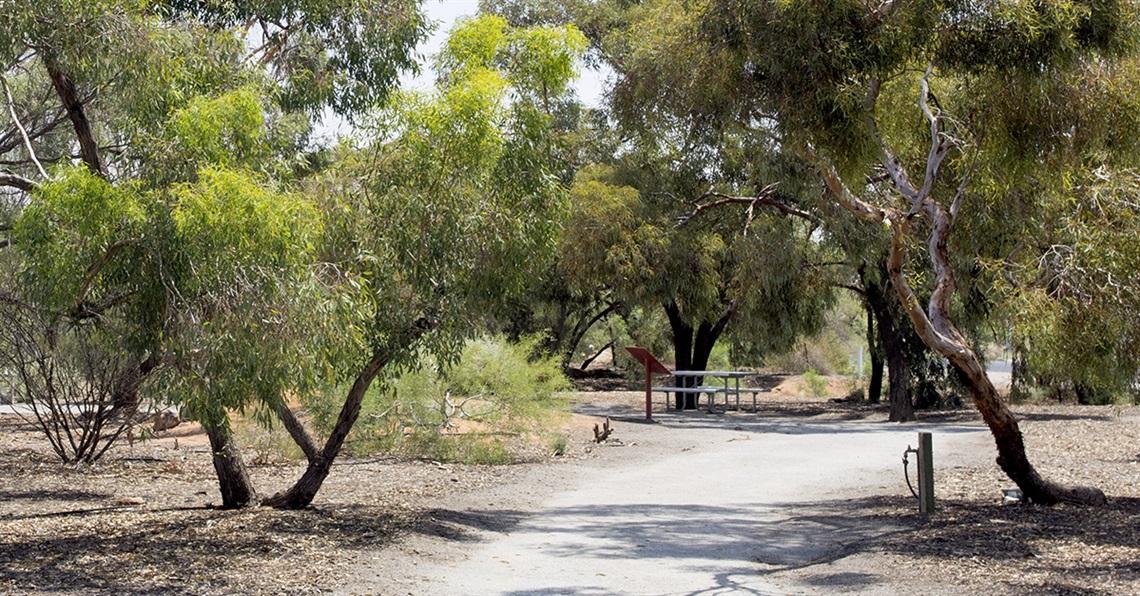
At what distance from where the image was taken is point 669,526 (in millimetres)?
11852

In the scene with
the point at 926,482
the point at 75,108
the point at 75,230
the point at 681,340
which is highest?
the point at 75,108

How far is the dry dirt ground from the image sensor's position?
8.65 meters

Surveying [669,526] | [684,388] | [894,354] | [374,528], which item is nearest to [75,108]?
[374,528]

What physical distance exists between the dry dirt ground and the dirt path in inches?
3.7

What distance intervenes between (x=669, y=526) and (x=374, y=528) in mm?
2896

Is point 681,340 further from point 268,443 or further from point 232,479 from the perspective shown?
point 232,479

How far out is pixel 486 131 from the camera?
34.3ft

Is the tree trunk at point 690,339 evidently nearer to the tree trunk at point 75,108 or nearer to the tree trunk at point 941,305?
the tree trunk at point 941,305

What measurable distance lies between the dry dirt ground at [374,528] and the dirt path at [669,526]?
0.31 ft

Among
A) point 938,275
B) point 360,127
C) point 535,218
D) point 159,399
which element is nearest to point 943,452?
point 938,275

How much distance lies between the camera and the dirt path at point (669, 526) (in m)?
9.03

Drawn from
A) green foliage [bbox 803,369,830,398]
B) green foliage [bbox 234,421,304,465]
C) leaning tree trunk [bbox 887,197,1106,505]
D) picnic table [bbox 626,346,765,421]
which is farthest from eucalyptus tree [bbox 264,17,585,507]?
green foliage [bbox 803,369,830,398]

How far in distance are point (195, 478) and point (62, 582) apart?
→ 712cm

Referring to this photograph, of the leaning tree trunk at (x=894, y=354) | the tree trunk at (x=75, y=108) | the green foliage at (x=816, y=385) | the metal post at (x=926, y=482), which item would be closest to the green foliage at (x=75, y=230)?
the tree trunk at (x=75, y=108)
